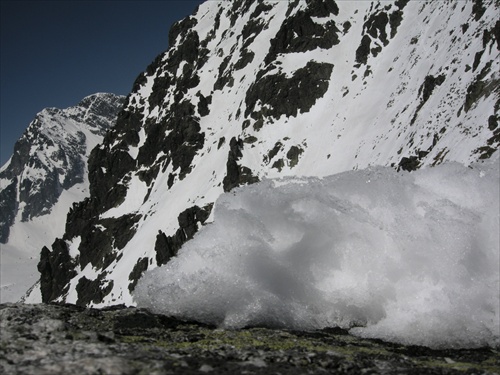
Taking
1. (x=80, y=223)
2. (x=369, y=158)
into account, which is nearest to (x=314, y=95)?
(x=369, y=158)

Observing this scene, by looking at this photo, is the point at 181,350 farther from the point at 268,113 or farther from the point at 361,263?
the point at 268,113

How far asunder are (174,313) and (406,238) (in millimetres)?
4632

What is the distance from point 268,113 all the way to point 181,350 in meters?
109

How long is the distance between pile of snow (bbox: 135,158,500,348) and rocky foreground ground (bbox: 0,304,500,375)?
577mm

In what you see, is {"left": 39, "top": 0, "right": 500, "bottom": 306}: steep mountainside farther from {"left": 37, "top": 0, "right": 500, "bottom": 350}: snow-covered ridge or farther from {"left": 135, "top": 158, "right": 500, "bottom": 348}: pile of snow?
{"left": 135, "top": 158, "right": 500, "bottom": 348}: pile of snow

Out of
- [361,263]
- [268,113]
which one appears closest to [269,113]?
[268,113]

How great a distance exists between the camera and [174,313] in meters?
8.70

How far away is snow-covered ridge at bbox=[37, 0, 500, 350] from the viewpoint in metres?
60.1

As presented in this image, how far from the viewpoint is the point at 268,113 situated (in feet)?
371

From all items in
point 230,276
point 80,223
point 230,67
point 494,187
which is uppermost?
point 230,67

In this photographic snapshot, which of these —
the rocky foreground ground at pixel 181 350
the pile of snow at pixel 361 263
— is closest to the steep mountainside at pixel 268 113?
the pile of snow at pixel 361 263

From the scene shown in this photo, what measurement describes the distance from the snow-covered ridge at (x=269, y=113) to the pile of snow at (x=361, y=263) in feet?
99.3

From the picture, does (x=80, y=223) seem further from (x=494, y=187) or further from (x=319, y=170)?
(x=494, y=187)

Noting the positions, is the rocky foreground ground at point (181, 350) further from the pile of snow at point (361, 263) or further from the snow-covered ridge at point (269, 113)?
the snow-covered ridge at point (269, 113)
